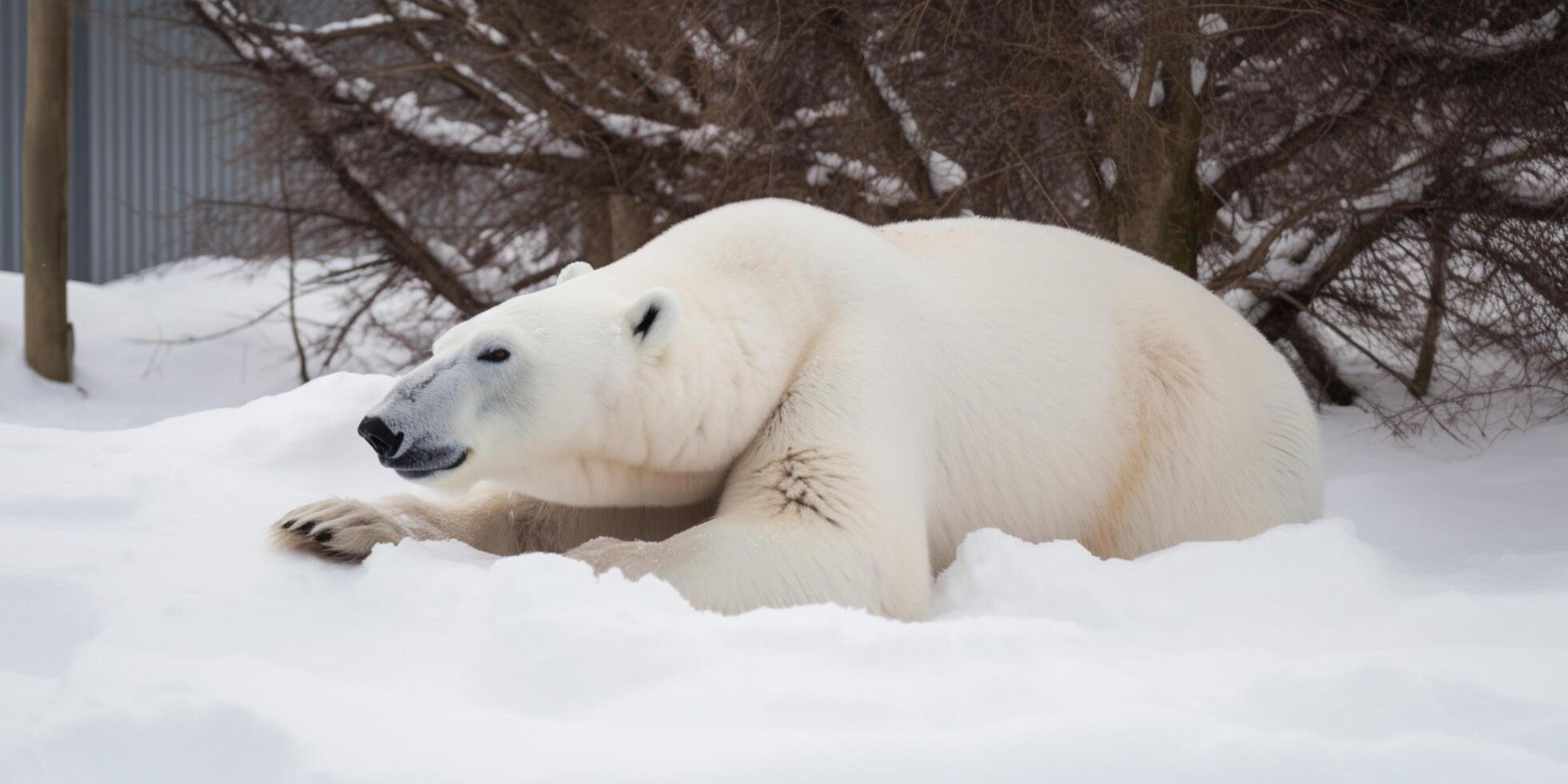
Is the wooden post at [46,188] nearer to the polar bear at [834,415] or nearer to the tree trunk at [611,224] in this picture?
the tree trunk at [611,224]

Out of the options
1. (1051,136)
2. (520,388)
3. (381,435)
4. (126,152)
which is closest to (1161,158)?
(1051,136)

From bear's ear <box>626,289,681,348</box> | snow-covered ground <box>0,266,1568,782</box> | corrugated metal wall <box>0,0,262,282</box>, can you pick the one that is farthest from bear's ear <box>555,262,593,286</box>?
corrugated metal wall <box>0,0,262,282</box>

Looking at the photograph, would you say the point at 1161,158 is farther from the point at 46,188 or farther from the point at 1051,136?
the point at 46,188

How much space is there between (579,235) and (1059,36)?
3.73m

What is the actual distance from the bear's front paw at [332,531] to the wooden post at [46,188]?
5016 millimetres

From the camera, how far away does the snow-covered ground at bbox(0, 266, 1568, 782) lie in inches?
52.5

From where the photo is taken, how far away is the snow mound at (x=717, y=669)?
133cm

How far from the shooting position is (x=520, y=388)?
2.19m

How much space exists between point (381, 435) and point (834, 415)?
2.57 ft

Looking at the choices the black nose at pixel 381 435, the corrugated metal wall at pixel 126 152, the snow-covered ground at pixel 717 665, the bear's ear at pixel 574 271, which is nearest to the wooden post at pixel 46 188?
the corrugated metal wall at pixel 126 152

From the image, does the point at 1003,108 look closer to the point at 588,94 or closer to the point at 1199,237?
the point at 1199,237

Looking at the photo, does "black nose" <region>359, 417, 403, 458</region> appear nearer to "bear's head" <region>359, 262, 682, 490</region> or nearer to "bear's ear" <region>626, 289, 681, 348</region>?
"bear's head" <region>359, 262, 682, 490</region>

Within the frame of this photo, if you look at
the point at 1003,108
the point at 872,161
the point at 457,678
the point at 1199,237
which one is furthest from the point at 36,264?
the point at 457,678

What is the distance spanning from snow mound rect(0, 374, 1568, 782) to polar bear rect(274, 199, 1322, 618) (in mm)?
203
